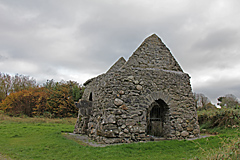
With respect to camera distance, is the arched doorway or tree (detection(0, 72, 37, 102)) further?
tree (detection(0, 72, 37, 102))

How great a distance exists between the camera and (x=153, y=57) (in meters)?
9.36

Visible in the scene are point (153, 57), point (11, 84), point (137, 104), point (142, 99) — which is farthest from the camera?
point (11, 84)

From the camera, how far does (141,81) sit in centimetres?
832

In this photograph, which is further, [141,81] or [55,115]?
[55,115]

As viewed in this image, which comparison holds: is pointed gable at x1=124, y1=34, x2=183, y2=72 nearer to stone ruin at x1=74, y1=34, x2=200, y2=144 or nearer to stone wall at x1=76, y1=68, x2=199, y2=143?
stone ruin at x1=74, y1=34, x2=200, y2=144

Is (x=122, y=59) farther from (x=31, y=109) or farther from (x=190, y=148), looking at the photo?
(x=31, y=109)

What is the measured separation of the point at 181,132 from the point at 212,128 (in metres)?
4.86

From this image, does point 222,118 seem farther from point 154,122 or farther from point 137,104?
point 137,104

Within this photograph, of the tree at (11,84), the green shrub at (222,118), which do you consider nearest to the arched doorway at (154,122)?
the green shrub at (222,118)

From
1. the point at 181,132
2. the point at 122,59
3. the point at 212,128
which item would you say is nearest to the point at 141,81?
the point at 181,132

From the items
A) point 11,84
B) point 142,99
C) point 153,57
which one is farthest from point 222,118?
point 11,84

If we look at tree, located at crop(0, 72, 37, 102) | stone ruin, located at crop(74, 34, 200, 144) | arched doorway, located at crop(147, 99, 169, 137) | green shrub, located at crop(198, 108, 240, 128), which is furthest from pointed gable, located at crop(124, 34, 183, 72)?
tree, located at crop(0, 72, 37, 102)

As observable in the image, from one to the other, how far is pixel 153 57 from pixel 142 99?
2.49m

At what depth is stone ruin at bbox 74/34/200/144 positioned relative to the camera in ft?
25.3
